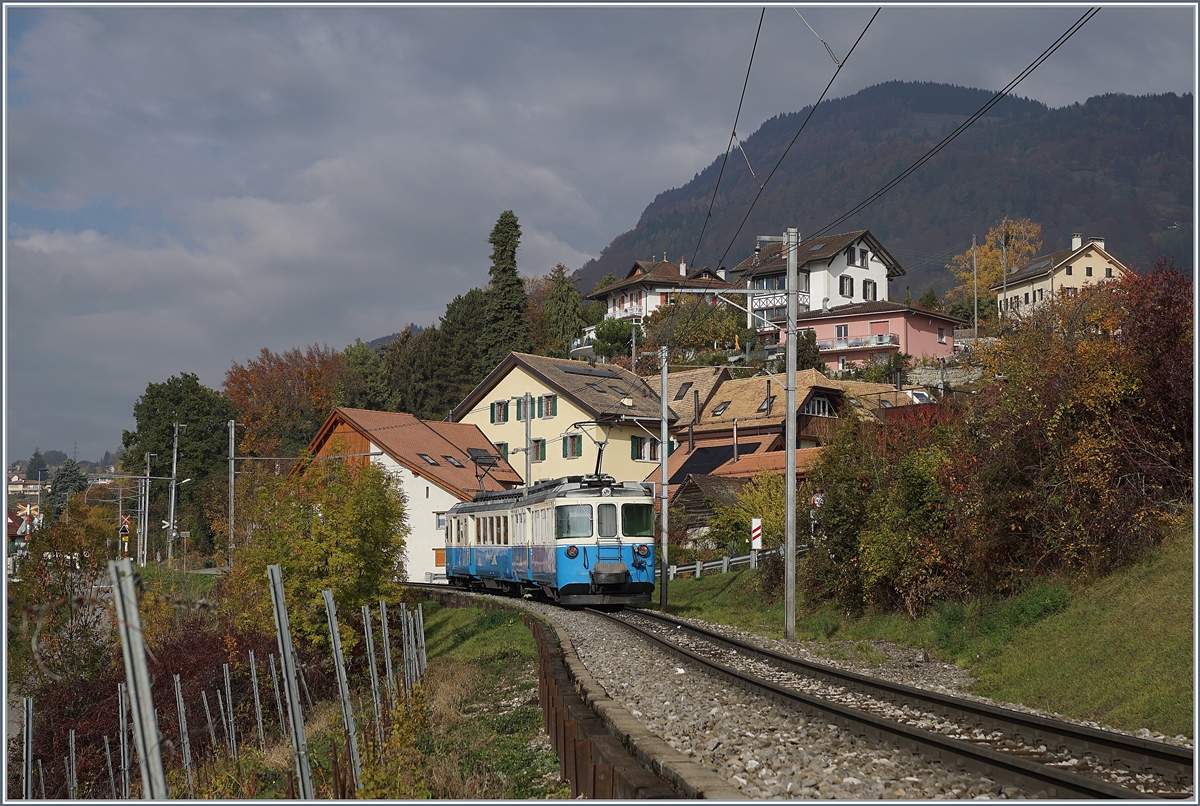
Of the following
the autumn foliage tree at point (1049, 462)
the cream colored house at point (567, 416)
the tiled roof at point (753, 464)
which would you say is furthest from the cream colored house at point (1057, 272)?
the autumn foliage tree at point (1049, 462)

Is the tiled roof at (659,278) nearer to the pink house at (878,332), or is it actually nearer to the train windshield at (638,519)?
the pink house at (878,332)

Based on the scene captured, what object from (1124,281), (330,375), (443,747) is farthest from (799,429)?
(330,375)

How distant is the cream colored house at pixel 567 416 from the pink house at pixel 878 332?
2142 centimetres

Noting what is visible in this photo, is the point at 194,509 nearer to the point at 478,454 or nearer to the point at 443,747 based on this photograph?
the point at 478,454

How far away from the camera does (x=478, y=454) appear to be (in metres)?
54.1

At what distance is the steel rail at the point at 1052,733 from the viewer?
7.82m

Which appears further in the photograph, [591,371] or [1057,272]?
[1057,272]

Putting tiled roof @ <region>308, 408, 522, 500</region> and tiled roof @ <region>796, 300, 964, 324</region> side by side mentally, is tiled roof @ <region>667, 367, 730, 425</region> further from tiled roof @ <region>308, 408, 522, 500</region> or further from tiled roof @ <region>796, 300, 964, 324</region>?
tiled roof @ <region>796, 300, 964, 324</region>

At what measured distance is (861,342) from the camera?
73.3 metres

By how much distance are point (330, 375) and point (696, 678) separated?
77902 millimetres

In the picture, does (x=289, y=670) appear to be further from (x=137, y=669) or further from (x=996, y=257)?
(x=996, y=257)

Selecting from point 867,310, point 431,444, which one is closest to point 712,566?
point 431,444

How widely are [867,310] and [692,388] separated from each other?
22636 millimetres

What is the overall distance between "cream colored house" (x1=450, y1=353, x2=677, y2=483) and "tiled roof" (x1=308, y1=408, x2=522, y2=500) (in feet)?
4.68
